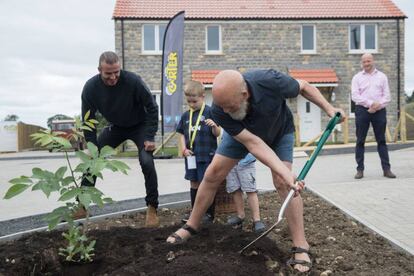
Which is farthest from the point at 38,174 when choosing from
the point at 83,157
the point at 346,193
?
the point at 346,193

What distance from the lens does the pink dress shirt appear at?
751cm

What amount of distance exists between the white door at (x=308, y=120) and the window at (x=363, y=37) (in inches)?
137

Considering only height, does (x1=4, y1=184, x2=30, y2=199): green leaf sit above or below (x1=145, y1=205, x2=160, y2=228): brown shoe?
above

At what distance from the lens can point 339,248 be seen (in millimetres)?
3824

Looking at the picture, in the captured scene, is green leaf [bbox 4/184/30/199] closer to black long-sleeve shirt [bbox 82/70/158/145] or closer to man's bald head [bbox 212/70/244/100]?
man's bald head [bbox 212/70/244/100]

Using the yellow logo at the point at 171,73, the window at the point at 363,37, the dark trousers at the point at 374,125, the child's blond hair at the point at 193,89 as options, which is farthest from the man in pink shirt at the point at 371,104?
the window at the point at 363,37

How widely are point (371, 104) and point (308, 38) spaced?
1633 cm

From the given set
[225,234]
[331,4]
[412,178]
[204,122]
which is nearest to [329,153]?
[412,178]

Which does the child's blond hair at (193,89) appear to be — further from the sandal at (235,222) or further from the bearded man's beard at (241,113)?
the bearded man's beard at (241,113)

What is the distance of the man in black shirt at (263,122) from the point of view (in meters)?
3.10

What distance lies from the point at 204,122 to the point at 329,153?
9.65 meters

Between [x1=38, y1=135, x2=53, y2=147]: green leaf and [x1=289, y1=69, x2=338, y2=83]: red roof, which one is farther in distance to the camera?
[x1=289, y1=69, x2=338, y2=83]: red roof

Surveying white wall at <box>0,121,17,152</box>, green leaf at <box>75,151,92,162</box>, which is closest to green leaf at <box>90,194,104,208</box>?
green leaf at <box>75,151,92,162</box>

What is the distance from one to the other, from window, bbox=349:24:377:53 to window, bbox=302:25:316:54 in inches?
71.3
